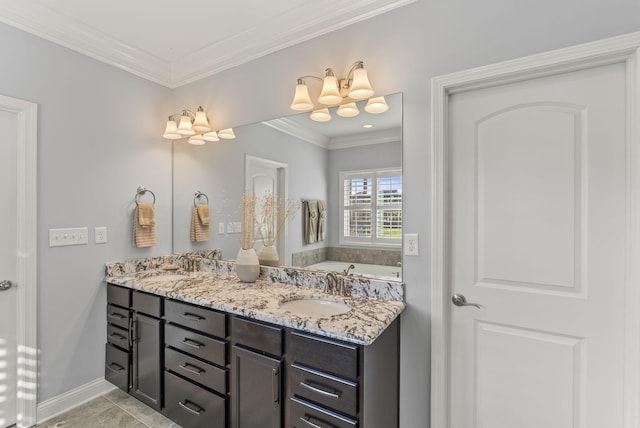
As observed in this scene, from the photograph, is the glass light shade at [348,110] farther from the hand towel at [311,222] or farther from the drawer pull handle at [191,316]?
the drawer pull handle at [191,316]

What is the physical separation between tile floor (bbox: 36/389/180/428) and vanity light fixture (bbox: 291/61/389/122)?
2.25 m

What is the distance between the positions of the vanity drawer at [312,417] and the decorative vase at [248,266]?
2.96 feet

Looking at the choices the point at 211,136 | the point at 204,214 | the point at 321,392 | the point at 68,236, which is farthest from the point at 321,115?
the point at 68,236

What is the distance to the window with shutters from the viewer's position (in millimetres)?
1779

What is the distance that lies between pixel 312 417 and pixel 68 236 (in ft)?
6.70

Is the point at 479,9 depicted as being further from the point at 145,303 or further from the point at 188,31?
the point at 145,303

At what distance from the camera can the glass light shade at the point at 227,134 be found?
246 centimetres

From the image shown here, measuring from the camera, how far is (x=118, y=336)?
2.28m

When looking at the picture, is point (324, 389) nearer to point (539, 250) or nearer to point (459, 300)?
point (459, 300)

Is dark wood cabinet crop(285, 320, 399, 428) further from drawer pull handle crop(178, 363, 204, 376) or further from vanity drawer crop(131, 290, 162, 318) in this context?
vanity drawer crop(131, 290, 162, 318)

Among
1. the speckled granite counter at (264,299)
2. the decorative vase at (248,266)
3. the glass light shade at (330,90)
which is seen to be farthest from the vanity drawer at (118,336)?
the glass light shade at (330,90)

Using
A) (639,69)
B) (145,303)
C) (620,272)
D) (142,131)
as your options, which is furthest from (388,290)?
(142,131)

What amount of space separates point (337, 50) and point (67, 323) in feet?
8.65

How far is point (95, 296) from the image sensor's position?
2.32 metres
